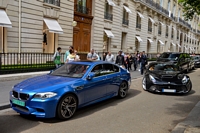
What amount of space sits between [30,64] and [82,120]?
801 cm

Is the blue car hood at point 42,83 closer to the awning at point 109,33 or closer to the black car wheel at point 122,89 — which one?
the black car wheel at point 122,89

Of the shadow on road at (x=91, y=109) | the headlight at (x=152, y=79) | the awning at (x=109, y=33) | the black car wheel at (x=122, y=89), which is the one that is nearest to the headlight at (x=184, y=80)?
the headlight at (x=152, y=79)

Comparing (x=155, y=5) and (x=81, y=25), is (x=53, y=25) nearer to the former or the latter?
(x=81, y=25)

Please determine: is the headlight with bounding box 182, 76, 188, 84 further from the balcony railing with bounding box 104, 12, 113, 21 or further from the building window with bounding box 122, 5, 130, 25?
the building window with bounding box 122, 5, 130, 25

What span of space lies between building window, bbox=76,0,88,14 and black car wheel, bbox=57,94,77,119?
50.7ft

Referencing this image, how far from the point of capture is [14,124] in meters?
5.11

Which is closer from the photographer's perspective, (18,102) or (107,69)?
(18,102)

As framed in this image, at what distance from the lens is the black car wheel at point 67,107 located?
17.3 feet

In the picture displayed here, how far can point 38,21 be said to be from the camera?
15.4 meters

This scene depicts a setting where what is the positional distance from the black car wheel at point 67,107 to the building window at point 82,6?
50.7ft

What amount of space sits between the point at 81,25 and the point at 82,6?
72.8 inches

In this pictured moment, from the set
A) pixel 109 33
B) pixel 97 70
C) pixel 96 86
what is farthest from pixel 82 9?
pixel 96 86

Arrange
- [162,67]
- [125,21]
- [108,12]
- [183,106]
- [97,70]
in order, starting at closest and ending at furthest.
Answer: [97,70]
[183,106]
[162,67]
[108,12]
[125,21]

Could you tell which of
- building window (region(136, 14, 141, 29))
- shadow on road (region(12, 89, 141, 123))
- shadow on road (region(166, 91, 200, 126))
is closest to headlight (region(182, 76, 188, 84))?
shadow on road (region(166, 91, 200, 126))
